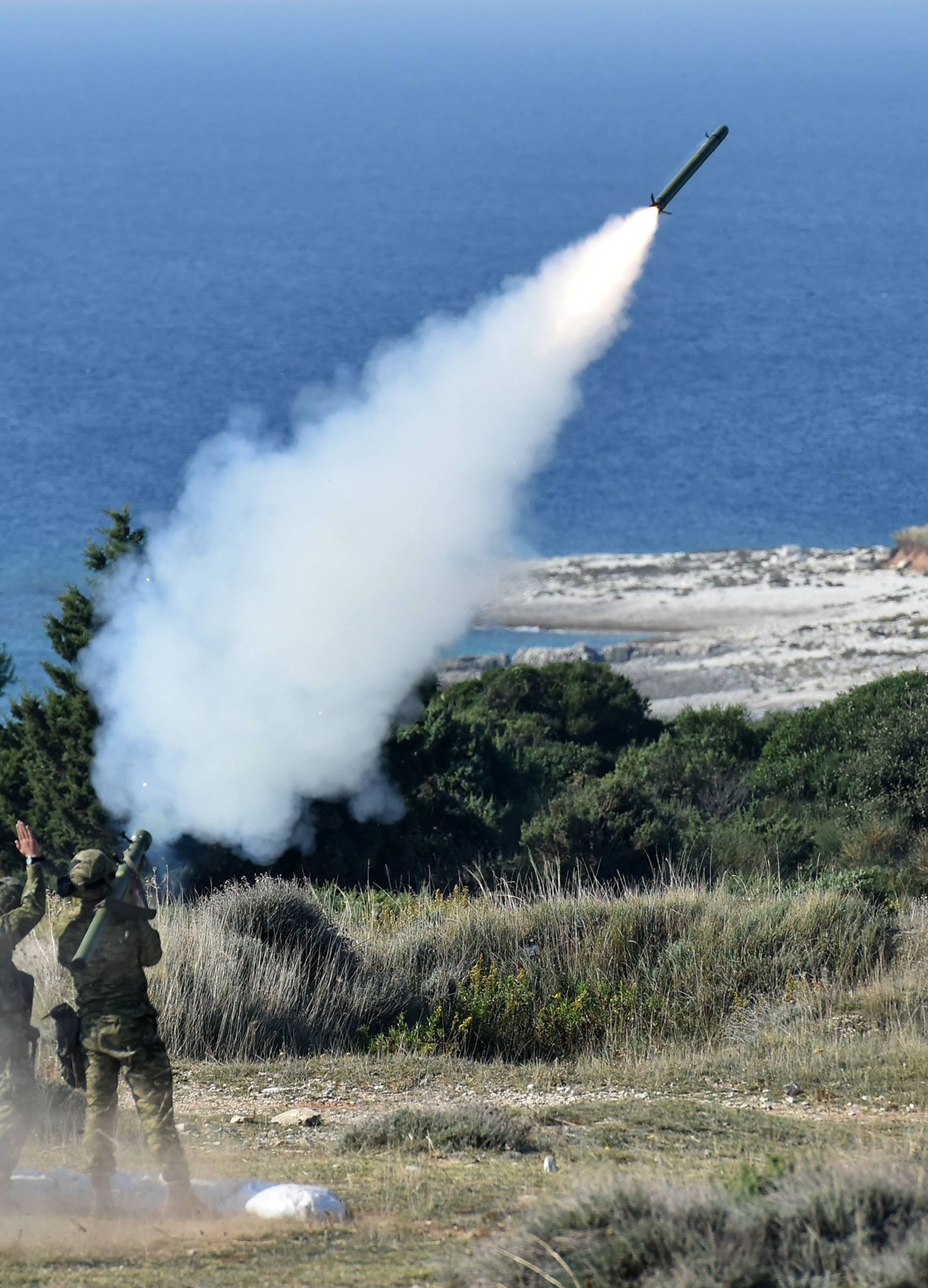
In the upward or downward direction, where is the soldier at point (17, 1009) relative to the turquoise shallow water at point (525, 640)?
downward

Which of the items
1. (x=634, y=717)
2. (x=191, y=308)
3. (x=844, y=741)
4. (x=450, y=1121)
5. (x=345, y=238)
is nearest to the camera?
(x=450, y=1121)

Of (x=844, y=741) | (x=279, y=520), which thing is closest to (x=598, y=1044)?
(x=279, y=520)

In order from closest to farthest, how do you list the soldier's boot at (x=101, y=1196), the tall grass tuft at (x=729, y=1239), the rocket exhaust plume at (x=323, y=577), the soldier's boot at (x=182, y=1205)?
1. the tall grass tuft at (x=729, y=1239)
2. the soldier's boot at (x=182, y=1205)
3. the soldier's boot at (x=101, y=1196)
4. the rocket exhaust plume at (x=323, y=577)

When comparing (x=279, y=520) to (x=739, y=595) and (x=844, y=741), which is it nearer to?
(x=844, y=741)

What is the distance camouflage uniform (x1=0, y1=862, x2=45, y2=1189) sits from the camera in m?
9.14

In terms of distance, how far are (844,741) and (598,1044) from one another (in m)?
12.7

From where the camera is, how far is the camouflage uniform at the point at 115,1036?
877cm

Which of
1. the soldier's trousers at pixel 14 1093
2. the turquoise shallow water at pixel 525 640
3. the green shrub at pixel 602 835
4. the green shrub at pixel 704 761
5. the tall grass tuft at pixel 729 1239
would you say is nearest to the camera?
the tall grass tuft at pixel 729 1239

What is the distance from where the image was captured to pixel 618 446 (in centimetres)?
9044

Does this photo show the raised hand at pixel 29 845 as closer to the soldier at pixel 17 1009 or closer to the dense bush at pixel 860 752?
the soldier at pixel 17 1009

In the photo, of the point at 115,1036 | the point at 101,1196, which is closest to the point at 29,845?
the point at 115,1036

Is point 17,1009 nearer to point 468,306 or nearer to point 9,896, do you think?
point 9,896

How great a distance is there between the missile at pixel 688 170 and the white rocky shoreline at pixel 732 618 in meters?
22.0

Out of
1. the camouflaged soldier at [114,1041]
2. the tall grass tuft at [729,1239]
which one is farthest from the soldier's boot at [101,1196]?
the tall grass tuft at [729,1239]
